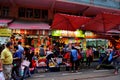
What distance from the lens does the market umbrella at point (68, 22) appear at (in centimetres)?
2011

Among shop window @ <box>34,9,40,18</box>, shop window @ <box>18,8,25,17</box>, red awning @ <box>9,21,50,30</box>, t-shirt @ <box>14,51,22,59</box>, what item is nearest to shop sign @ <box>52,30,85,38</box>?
red awning @ <box>9,21,50,30</box>

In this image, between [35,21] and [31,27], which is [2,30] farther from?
[35,21]

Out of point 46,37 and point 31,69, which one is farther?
point 46,37

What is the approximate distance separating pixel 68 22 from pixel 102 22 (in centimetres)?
258

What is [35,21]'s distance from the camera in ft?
77.8

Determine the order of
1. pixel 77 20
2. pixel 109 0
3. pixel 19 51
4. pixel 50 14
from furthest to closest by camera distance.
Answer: pixel 109 0 → pixel 50 14 → pixel 77 20 → pixel 19 51

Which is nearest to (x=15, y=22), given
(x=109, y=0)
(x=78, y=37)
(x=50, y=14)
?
(x=50, y=14)

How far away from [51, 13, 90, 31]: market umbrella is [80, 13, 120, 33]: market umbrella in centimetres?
90

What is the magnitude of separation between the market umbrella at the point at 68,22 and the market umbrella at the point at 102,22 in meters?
0.90

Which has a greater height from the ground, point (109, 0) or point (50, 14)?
point (109, 0)

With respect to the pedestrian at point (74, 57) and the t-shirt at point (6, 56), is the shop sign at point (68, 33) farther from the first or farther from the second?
the t-shirt at point (6, 56)

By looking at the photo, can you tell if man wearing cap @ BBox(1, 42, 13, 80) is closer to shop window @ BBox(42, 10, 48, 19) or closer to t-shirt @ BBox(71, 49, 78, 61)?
t-shirt @ BBox(71, 49, 78, 61)

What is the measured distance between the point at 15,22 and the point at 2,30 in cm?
178

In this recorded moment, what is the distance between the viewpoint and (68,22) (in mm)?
21266
